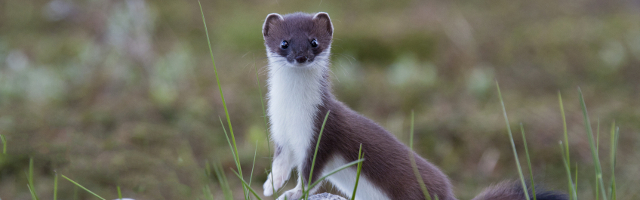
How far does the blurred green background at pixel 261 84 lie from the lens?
4562 millimetres

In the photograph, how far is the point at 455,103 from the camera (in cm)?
592

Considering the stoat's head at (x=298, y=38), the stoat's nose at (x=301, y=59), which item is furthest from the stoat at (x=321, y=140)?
the stoat's nose at (x=301, y=59)

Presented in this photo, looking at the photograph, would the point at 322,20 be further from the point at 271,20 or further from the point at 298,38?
the point at 271,20

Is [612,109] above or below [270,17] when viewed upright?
below

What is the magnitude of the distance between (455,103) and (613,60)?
8.19 ft

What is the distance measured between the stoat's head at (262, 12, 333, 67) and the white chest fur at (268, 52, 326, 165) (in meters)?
0.07

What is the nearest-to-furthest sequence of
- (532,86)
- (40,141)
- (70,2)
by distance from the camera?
(40,141), (532,86), (70,2)

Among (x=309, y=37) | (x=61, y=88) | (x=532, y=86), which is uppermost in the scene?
(x=309, y=37)

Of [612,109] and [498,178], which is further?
[612,109]

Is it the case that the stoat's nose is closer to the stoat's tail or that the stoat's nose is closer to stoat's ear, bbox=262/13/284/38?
stoat's ear, bbox=262/13/284/38

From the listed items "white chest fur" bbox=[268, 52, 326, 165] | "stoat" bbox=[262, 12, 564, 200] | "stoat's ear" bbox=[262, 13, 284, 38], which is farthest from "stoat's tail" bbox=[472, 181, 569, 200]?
"stoat's ear" bbox=[262, 13, 284, 38]

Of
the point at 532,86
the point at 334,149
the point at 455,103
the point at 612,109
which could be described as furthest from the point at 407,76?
the point at 334,149

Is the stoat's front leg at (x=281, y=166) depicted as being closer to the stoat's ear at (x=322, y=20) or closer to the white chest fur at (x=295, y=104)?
the white chest fur at (x=295, y=104)

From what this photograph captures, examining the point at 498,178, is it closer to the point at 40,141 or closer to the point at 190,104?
the point at 190,104
